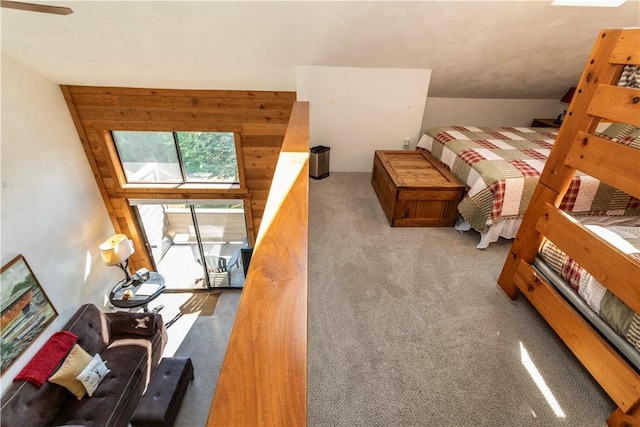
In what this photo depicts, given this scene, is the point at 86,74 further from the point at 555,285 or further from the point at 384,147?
the point at 555,285

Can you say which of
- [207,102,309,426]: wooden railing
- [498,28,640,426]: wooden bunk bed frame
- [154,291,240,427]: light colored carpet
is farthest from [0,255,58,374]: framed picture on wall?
[498,28,640,426]: wooden bunk bed frame

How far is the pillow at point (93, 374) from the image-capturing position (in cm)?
267

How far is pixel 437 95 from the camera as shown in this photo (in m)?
3.97

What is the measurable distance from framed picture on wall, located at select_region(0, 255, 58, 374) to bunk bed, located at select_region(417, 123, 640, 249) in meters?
4.18

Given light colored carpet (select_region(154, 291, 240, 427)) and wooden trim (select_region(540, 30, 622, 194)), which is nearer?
wooden trim (select_region(540, 30, 622, 194))

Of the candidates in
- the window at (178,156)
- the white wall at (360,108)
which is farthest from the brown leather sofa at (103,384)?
the white wall at (360,108)

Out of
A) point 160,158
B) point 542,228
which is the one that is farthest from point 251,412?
point 160,158

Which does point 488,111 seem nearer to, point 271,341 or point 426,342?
point 426,342

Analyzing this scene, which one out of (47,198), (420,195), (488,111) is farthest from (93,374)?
(488,111)

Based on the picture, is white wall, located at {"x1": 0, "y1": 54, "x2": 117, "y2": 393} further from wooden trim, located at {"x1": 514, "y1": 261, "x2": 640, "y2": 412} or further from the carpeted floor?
wooden trim, located at {"x1": 514, "y1": 261, "x2": 640, "y2": 412}

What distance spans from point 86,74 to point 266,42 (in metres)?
2.31

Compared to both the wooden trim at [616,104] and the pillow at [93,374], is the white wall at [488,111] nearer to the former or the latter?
the wooden trim at [616,104]

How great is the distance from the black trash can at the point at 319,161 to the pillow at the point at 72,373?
119 inches

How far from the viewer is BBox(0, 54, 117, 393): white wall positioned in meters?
2.80
